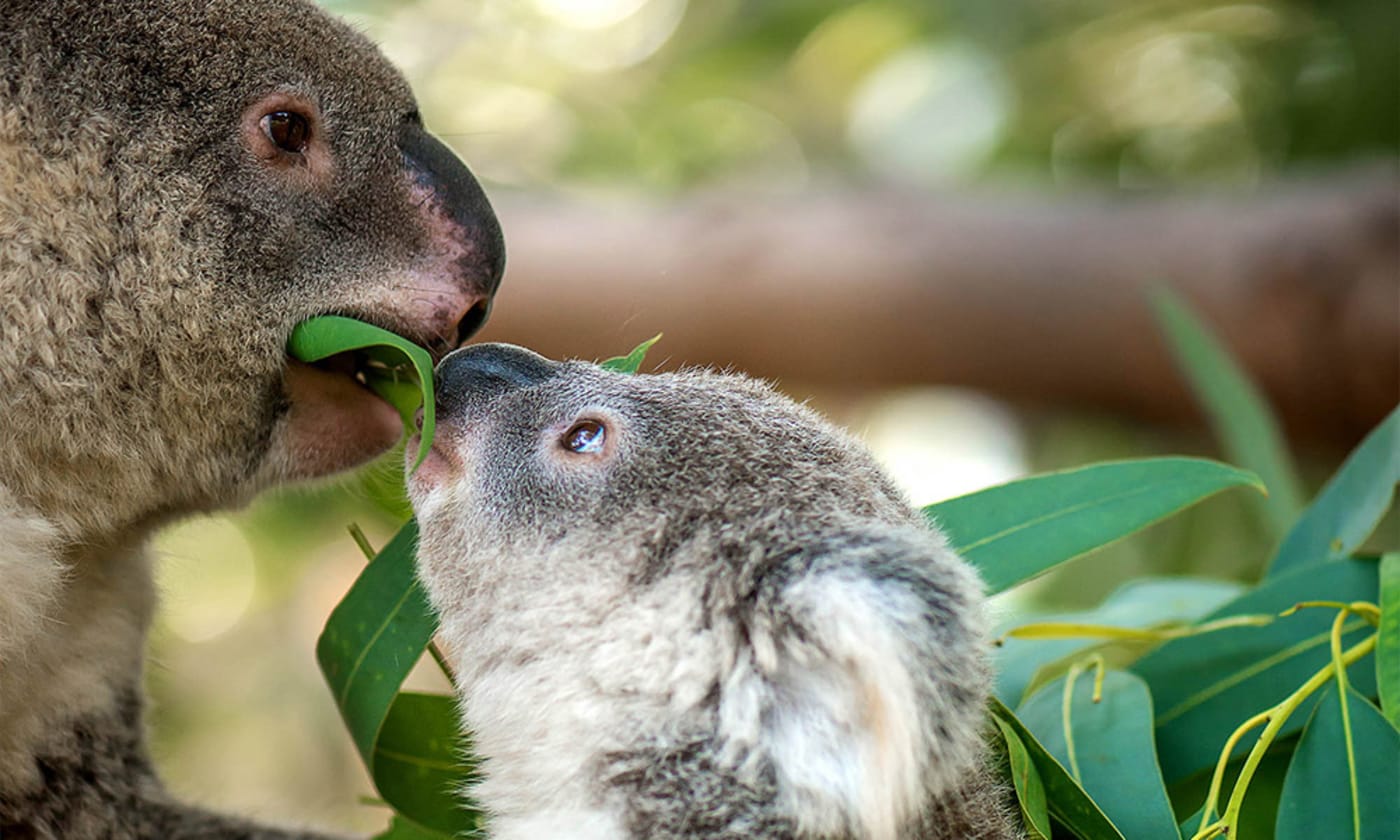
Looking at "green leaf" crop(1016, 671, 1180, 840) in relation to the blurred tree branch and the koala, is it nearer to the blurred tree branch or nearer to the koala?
the koala

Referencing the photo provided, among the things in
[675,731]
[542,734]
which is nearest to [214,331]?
[542,734]

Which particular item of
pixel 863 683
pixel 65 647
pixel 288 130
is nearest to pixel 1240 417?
pixel 863 683

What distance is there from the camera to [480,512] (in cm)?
180

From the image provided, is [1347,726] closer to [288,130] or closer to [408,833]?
[408,833]

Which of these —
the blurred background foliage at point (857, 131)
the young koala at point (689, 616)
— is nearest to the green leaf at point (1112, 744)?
the young koala at point (689, 616)

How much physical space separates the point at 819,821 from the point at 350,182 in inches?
42.7

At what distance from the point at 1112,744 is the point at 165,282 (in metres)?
1.39

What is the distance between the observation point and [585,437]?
1812 millimetres

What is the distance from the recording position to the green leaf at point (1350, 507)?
2242mm

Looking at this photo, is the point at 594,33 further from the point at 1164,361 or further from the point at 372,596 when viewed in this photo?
the point at 372,596

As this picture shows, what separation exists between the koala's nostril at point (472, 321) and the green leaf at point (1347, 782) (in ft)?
4.16

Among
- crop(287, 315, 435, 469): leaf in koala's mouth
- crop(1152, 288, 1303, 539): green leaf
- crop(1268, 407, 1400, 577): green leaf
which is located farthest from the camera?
crop(1152, 288, 1303, 539): green leaf

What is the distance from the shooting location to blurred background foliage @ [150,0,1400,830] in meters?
5.35

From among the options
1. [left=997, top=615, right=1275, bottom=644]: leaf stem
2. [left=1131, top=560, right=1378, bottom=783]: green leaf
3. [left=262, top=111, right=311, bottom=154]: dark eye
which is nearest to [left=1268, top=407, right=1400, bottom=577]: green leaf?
[left=1131, top=560, right=1378, bottom=783]: green leaf
